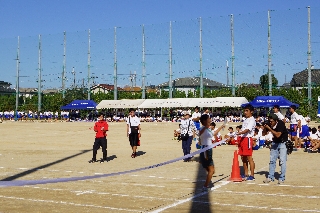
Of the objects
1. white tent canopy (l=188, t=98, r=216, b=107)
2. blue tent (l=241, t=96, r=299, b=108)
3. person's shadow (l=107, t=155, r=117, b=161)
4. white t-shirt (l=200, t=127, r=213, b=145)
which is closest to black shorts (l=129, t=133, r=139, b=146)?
person's shadow (l=107, t=155, r=117, b=161)

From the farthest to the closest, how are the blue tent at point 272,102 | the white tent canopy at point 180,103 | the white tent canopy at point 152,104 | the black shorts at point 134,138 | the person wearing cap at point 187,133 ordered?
the white tent canopy at point 152,104 → the white tent canopy at point 180,103 → the blue tent at point 272,102 → the black shorts at point 134,138 → the person wearing cap at point 187,133

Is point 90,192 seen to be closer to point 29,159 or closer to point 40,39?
point 29,159

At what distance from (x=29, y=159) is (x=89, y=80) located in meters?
57.1

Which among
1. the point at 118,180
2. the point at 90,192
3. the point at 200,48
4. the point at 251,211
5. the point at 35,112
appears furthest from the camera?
the point at 35,112

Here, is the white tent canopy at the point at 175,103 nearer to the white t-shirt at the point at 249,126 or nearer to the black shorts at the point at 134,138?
the black shorts at the point at 134,138

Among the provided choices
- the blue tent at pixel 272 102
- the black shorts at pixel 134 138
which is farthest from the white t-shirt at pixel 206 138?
the blue tent at pixel 272 102

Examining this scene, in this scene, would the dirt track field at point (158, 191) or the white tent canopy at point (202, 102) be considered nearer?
the dirt track field at point (158, 191)

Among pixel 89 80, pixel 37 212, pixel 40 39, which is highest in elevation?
pixel 40 39

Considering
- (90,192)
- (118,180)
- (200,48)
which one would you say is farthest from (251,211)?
(200,48)

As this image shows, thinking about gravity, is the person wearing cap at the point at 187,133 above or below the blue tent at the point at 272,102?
below

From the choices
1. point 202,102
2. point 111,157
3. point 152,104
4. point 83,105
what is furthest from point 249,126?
point 83,105

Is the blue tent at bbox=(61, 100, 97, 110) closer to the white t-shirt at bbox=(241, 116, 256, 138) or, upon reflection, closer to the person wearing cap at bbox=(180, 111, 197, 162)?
the person wearing cap at bbox=(180, 111, 197, 162)

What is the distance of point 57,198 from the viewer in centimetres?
974

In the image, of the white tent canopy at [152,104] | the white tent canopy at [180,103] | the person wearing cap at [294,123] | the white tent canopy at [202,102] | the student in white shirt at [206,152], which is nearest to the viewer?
the student in white shirt at [206,152]
